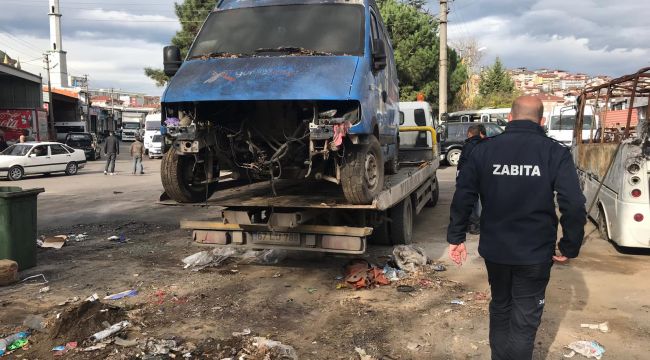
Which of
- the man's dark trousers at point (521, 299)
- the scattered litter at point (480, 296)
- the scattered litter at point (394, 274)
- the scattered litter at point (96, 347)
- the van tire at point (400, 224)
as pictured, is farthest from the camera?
the van tire at point (400, 224)

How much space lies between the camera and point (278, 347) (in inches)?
153

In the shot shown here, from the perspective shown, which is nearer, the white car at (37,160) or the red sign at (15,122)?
the white car at (37,160)

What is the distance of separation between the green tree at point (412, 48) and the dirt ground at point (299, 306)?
21695 millimetres

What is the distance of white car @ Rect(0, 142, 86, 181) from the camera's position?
17.9 metres

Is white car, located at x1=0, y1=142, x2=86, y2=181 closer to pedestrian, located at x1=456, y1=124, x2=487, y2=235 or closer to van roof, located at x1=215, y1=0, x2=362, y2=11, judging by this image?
van roof, located at x1=215, y1=0, x2=362, y2=11

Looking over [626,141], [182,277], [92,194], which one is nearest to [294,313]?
[182,277]

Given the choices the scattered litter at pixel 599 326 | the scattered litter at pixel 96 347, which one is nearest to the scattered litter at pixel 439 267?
the scattered litter at pixel 599 326

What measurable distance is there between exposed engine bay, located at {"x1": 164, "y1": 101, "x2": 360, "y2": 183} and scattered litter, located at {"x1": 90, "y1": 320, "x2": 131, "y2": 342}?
1.61 m

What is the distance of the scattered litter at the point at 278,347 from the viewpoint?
12.5 feet

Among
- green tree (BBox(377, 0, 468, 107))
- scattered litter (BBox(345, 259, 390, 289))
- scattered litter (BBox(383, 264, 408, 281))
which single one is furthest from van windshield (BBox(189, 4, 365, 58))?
green tree (BBox(377, 0, 468, 107))

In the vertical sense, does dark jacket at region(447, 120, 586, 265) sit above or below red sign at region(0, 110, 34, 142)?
below

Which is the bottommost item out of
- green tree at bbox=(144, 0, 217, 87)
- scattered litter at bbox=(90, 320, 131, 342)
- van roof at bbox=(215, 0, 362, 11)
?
scattered litter at bbox=(90, 320, 131, 342)

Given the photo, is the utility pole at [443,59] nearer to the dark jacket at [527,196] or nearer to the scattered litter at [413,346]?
the scattered litter at [413,346]

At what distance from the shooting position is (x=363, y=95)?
4.86m
